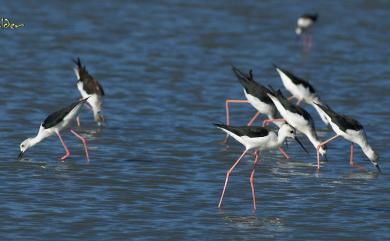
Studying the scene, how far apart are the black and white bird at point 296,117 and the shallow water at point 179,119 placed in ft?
1.06

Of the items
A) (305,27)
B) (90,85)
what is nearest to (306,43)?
(305,27)

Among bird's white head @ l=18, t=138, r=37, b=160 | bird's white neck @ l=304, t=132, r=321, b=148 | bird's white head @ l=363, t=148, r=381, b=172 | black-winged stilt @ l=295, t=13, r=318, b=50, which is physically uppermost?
black-winged stilt @ l=295, t=13, r=318, b=50

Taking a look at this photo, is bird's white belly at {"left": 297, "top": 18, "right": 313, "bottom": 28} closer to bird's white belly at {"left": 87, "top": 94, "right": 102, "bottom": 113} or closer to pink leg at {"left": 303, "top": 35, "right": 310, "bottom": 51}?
pink leg at {"left": 303, "top": 35, "right": 310, "bottom": 51}

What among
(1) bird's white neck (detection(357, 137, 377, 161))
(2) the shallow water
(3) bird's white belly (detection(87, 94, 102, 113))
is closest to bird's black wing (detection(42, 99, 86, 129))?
(2) the shallow water

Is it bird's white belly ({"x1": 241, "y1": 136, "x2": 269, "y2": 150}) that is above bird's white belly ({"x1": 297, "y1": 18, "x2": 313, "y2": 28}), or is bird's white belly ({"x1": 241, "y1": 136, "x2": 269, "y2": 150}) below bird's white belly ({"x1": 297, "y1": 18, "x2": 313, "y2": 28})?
below

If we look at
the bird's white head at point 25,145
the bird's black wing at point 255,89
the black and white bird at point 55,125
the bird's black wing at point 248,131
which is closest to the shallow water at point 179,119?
the bird's white head at point 25,145

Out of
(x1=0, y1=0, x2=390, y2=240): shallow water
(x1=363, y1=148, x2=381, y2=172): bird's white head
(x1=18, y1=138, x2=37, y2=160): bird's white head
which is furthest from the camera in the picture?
(x1=363, y1=148, x2=381, y2=172): bird's white head

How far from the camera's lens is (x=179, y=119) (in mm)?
19766

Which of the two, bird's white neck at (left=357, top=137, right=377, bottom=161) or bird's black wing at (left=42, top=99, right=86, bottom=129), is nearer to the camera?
bird's white neck at (left=357, top=137, right=377, bottom=161)

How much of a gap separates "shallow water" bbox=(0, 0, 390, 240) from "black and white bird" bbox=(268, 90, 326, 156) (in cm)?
32

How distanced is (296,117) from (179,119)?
3159 mm

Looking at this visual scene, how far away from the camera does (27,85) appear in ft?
72.3

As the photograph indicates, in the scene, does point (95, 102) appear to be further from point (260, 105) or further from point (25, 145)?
point (25, 145)

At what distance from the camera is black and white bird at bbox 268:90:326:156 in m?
17.1
